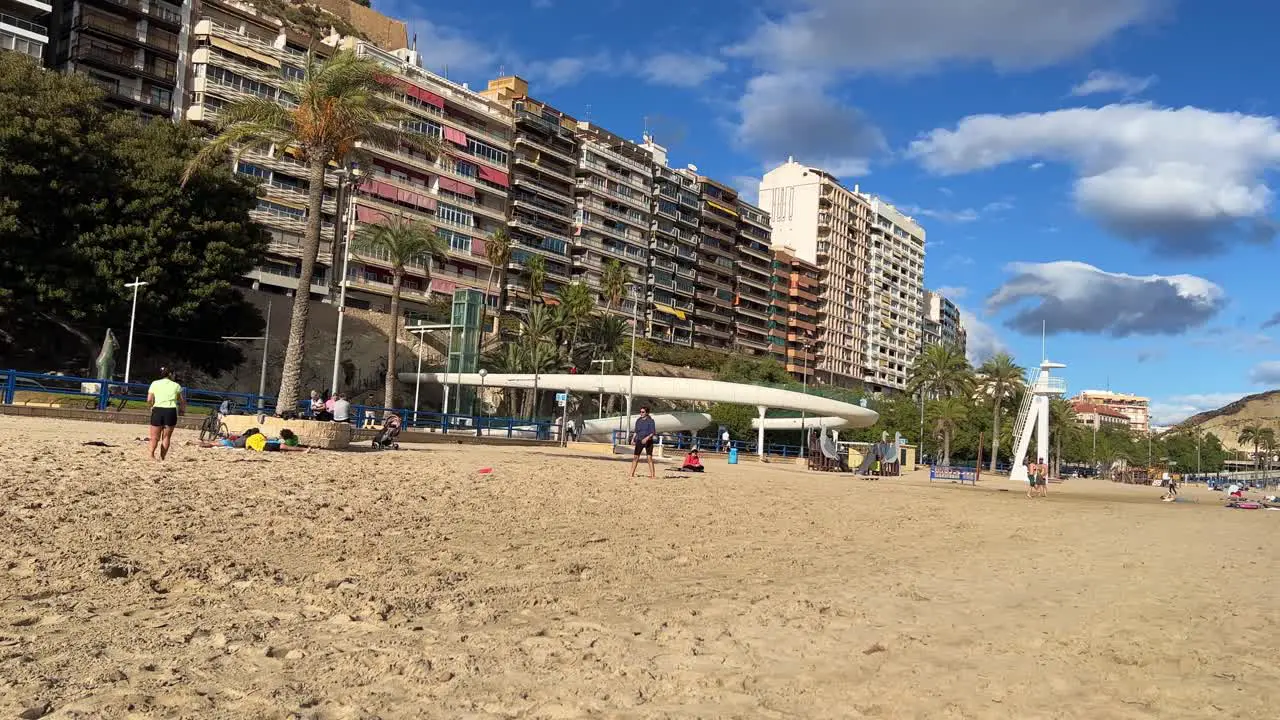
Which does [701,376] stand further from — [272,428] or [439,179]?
[272,428]

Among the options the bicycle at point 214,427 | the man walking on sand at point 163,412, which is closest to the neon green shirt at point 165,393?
the man walking on sand at point 163,412

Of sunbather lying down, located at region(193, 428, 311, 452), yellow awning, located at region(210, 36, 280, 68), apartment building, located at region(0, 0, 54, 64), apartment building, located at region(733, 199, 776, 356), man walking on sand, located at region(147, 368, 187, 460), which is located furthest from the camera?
apartment building, located at region(733, 199, 776, 356)

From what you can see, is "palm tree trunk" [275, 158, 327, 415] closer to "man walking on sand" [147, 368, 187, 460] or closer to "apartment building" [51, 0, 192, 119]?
"man walking on sand" [147, 368, 187, 460]

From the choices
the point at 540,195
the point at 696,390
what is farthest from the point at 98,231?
the point at 540,195

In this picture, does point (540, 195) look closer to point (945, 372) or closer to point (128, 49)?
point (128, 49)

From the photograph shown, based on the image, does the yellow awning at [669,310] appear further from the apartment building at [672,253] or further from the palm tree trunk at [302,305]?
the palm tree trunk at [302,305]

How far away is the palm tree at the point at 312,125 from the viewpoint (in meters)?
24.1

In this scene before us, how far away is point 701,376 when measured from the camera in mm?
97562

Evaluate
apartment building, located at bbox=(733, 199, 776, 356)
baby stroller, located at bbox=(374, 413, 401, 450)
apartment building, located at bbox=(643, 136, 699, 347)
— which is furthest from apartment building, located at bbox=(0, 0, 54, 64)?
apartment building, located at bbox=(733, 199, 776, 356)

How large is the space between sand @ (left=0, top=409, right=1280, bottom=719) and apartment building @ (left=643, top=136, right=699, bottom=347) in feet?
315

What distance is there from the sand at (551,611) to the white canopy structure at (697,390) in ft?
121

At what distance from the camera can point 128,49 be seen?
2500 inches

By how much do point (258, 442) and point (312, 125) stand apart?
1021 cm

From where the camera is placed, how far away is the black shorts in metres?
14.6
